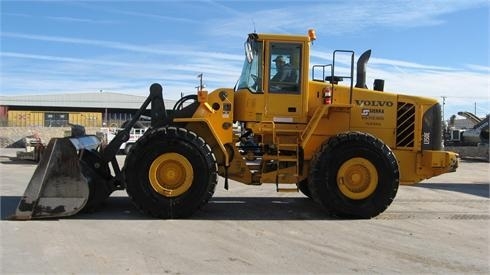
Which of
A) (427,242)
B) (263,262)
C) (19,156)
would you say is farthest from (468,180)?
(19,156)

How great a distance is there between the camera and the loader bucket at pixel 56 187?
9.48 metres

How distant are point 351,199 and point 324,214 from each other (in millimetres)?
713

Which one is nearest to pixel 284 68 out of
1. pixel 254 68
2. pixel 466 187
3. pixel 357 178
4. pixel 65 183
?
pixel 254 68

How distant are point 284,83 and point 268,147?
1.24 m

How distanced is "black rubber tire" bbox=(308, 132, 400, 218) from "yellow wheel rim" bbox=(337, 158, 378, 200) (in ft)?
0.18

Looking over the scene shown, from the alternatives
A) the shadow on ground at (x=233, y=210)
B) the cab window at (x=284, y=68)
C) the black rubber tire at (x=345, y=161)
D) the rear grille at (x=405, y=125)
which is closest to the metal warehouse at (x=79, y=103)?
the shadow on ground at (x=233, y=210)

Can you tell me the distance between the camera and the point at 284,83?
10625 millimetres

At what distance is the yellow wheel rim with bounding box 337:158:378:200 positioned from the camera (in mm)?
10227

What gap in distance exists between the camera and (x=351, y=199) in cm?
1022

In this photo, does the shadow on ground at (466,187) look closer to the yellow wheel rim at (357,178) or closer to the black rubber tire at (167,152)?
the yellow wheel rim at (357,178)

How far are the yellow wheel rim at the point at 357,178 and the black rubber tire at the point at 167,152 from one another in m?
2.30

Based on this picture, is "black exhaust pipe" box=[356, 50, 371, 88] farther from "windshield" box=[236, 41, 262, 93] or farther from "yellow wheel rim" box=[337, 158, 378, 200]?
"windshield" box=[236, 41, 262, 93]

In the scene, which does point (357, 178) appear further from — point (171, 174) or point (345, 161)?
point (171, 174)

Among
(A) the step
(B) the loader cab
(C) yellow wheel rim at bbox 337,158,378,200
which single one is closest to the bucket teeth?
(B) the loader cab
